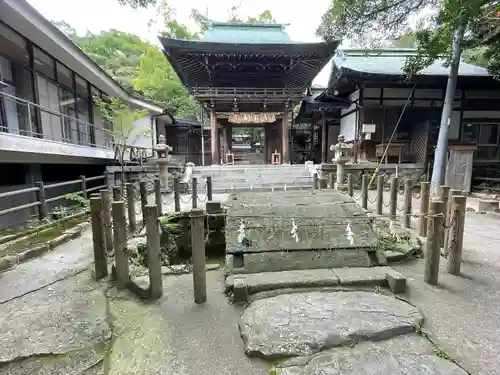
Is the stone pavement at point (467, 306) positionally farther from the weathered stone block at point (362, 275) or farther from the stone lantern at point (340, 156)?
the stone lantern at point (340, 156)

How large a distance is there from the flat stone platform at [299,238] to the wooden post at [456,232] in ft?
3.08

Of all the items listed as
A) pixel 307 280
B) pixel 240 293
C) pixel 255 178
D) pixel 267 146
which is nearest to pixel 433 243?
pixel 307 280

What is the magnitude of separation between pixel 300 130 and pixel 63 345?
67.4 ft

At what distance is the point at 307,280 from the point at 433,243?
166 cm

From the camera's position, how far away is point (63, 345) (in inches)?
94.7

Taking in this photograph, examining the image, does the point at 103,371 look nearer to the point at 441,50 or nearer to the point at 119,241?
the point at 119,241

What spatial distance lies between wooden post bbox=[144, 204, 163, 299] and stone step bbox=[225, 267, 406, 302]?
33.6 inches

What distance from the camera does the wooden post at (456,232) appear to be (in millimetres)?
3559

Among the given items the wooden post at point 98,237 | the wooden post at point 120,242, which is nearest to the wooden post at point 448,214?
the wooden post at point 120,242

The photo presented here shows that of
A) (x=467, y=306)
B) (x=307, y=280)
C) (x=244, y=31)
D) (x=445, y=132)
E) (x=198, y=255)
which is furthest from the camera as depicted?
(x=244, y=31)

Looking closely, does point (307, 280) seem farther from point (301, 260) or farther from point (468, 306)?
point (468, 306)

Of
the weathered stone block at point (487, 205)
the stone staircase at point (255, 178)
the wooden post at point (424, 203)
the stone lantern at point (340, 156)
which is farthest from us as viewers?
the stone staircase at point (255, 178)

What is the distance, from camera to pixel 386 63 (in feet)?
47.4

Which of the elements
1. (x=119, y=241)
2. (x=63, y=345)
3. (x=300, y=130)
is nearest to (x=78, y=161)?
(x=119, y=241)
